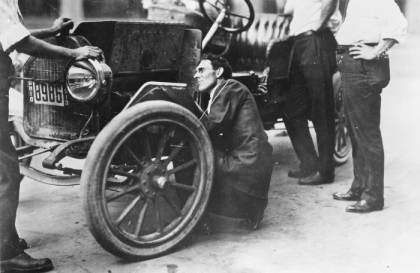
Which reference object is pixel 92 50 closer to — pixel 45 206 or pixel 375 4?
pixel 45 206

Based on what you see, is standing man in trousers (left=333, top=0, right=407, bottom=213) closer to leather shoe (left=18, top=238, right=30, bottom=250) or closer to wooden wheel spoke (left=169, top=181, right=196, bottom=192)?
wooden wheel spoke (left=169, top=181, right=196, bottom=192)

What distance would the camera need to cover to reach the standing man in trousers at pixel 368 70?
12.7ft

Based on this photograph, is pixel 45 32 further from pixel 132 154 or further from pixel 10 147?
pixel 132 154

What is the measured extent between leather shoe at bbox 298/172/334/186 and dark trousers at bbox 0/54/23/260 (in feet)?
8.80

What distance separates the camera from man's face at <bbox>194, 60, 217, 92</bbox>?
370 cm

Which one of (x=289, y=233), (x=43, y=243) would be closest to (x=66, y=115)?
(x=43, y=243)

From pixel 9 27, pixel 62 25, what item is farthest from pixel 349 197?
pixel 9 27

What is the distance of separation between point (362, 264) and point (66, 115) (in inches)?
83.4

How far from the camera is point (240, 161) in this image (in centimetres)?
363

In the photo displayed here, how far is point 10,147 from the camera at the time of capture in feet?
9.85

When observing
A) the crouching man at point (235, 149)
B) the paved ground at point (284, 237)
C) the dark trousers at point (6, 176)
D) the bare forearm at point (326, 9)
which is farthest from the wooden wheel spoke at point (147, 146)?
the bare forearm at point (326, 9)

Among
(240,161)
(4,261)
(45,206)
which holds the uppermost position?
(240,161)

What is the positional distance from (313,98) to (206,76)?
1.50 metres

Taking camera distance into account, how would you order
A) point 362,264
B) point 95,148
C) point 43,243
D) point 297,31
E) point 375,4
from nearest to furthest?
point 95,148 < point 362,264 < point 43,243 < point 375,4 < point 297,31
